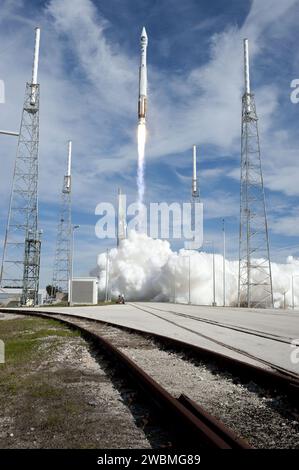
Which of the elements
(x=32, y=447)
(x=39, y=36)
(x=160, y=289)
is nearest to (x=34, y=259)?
(x=39, y=36)

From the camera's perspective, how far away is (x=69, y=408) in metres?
6.87

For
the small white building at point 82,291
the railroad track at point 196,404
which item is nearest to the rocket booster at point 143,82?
the small white building at point 82,291

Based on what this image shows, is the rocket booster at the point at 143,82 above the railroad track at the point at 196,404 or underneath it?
above

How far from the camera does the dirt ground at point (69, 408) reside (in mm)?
5418

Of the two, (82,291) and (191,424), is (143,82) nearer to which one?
(82,291)

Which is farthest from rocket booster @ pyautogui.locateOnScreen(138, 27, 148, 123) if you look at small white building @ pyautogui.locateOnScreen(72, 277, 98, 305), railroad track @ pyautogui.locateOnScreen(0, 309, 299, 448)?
railroad track @ pyautogui.locateOnScreen(0, 309, 299, 448)

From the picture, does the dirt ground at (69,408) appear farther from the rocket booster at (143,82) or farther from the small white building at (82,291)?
the small white building at (82,291)

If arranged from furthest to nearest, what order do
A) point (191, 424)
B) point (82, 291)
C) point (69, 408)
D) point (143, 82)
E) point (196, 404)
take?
point (82, 291)
point (143, 82)
point (69, 408)
point (196, 404)
point (191, 424)

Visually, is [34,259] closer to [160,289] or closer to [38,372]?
[160,289]

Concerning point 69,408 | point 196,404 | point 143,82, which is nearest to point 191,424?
point 196,404

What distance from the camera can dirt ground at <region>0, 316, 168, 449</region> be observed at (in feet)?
17.8

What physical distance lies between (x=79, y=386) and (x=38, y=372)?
6.62 feet

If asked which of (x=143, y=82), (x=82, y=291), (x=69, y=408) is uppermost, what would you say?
(x=143, y=82)

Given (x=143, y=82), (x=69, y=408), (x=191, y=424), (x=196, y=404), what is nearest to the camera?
(x=191, y=424)
